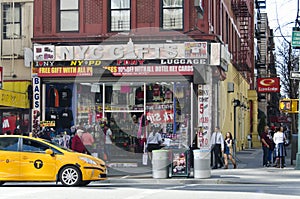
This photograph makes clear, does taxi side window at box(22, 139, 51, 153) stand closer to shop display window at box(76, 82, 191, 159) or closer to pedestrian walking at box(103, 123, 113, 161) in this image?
pedestrian walking at box(103, 123, 113, 161)

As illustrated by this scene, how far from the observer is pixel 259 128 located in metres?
56.8

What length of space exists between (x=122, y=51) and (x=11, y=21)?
18.4 ft

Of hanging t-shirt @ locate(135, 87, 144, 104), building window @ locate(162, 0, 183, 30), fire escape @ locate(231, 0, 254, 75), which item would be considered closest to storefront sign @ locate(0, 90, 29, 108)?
hanging t-shirt @ locate(135, 87, 144, 104)

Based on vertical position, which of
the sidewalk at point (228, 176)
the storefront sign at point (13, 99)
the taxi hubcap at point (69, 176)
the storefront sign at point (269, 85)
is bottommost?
the sidewalk at point (228, 176)

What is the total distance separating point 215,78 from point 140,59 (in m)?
3.56

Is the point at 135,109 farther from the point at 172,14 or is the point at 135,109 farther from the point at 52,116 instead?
the point at 172,14

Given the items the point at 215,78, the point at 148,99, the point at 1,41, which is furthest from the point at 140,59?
the point at 1,41

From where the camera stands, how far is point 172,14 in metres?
28.3

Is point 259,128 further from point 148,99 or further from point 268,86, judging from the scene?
point 148,99

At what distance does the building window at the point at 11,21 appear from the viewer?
29531 mm

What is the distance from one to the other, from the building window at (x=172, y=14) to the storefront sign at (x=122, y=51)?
3.47 feet

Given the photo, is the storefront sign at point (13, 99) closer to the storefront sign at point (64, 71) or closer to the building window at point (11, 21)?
the storefront sign at point (64, 71)

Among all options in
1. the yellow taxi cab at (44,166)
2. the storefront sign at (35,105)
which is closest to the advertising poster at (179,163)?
the yellow taxi cab at (44,166)

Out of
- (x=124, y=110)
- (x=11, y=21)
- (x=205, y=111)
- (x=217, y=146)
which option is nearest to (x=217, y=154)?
(x=217, y=146)
